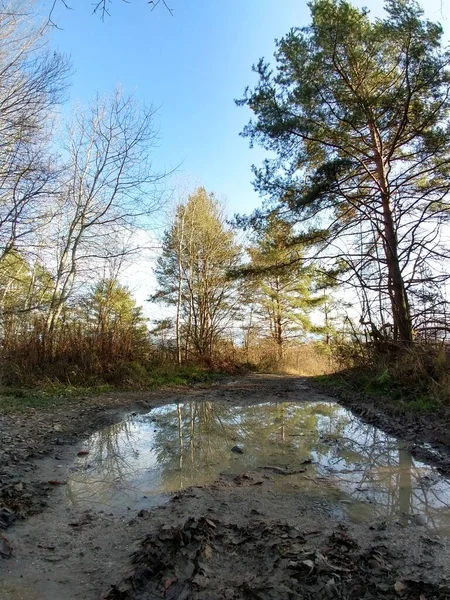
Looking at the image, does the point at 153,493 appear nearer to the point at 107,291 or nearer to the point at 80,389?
the point at 80,389

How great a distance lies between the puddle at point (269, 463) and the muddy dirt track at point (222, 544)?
3.1 inches

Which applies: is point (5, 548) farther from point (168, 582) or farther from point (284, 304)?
point (284, 304)

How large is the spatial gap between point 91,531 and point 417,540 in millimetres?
2600

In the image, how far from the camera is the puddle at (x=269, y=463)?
3916 millimetres

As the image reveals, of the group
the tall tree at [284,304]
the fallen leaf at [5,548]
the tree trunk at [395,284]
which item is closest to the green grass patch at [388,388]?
the tree trunk at [395,284]

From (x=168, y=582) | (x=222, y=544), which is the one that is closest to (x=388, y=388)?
(x=222, y=544)

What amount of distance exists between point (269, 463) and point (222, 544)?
2.35 meters

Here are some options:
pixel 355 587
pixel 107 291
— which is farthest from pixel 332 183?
pixel 107 291

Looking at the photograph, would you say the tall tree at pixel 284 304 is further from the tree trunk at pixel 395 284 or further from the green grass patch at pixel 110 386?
the tree trunk at pixel 395 284

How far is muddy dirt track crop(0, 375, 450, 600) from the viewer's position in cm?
237

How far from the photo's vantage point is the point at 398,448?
574 centimetres

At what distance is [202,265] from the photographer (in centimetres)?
2119

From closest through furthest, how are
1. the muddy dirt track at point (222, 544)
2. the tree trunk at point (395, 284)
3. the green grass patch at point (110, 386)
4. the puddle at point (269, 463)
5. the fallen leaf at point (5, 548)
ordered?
the muddy dirt track at point (222, 544) → the fallen leaf at point (5, 548) → the puddle at point (269, 463) → the green grass patch at point (110, 386) → the tree trunk at point (395, 284)

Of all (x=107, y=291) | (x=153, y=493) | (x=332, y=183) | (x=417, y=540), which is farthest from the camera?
(x=107, y=291)
